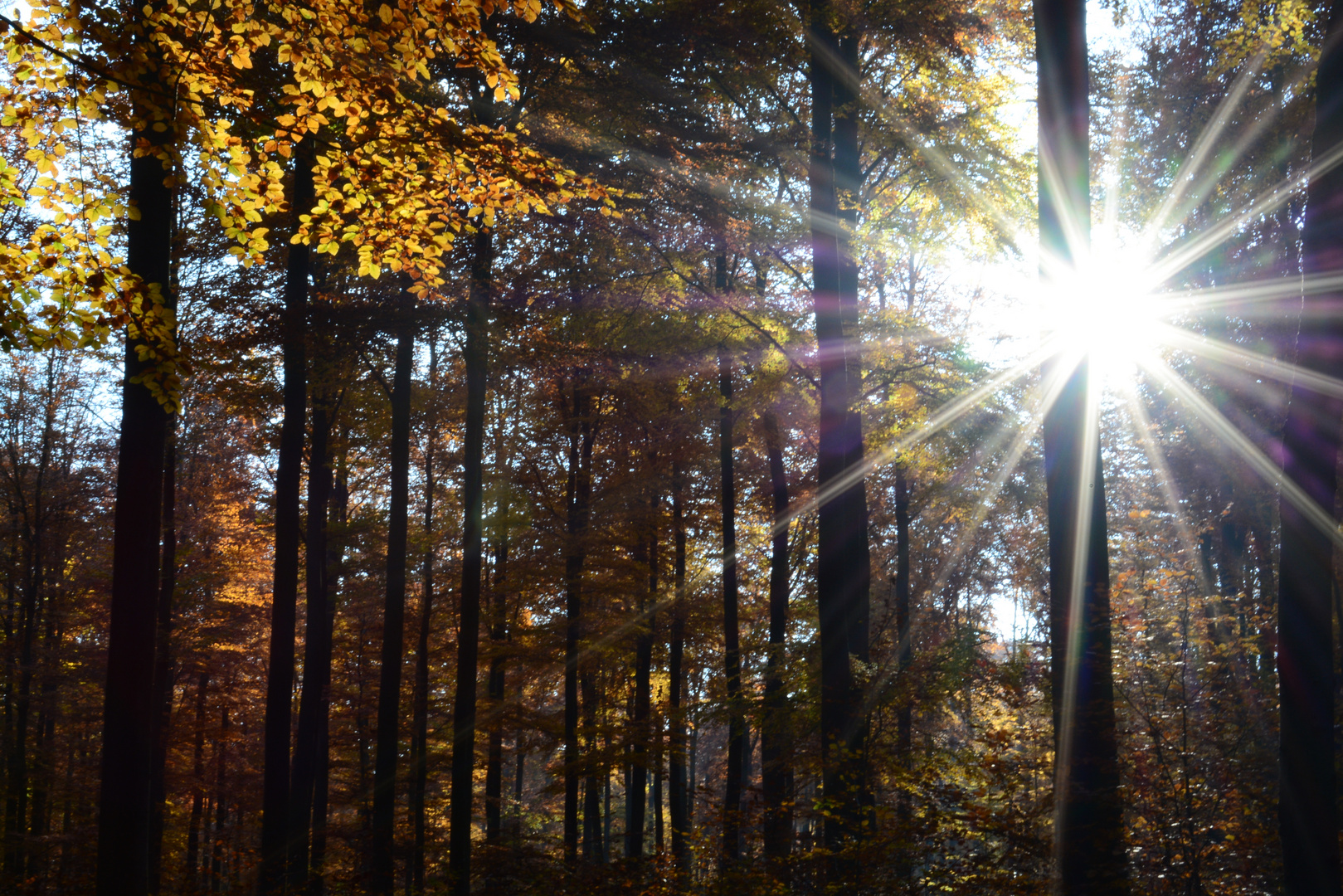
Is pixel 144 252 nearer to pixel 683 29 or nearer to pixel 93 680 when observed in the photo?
pixel 683 29

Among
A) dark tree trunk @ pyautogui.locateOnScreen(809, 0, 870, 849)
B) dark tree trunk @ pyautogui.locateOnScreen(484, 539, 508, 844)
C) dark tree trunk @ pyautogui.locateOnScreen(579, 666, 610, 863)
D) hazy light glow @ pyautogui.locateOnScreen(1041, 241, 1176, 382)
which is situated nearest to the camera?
hazy light glow @ pyautogui.locateOnScreen(1041, 241, 1176, 382)

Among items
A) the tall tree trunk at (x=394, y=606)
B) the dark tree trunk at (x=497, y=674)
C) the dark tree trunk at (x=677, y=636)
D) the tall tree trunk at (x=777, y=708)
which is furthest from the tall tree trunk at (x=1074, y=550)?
the dark tree trunk at (x=497, y=674)

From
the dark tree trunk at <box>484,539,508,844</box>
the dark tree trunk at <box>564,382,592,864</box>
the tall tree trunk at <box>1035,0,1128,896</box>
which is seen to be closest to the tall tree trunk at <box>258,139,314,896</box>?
the dark tree trunk at <box>484,539,508,844</box>

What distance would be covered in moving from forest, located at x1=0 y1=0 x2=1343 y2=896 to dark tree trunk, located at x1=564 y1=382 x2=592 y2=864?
0.50 ft

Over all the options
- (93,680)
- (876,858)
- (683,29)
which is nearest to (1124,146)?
(683,29)

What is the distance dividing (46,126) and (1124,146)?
17199mm

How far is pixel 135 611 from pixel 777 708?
7609mm

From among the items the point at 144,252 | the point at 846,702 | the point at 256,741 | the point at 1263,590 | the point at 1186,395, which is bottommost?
the point at 256,741

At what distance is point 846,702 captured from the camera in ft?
29.5

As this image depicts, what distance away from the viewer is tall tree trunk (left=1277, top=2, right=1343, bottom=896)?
19.7 ft

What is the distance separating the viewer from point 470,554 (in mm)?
11930

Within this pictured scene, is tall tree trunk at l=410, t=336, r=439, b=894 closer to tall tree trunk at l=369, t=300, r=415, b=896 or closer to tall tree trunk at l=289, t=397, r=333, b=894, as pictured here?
tall tree trunk at l=369, t=300, r=415, b=896

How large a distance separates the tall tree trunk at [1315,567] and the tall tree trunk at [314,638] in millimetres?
13074

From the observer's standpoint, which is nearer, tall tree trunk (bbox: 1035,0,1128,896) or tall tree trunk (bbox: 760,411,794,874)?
tall tree trunk (bbox: 1035,0,1128,896)
